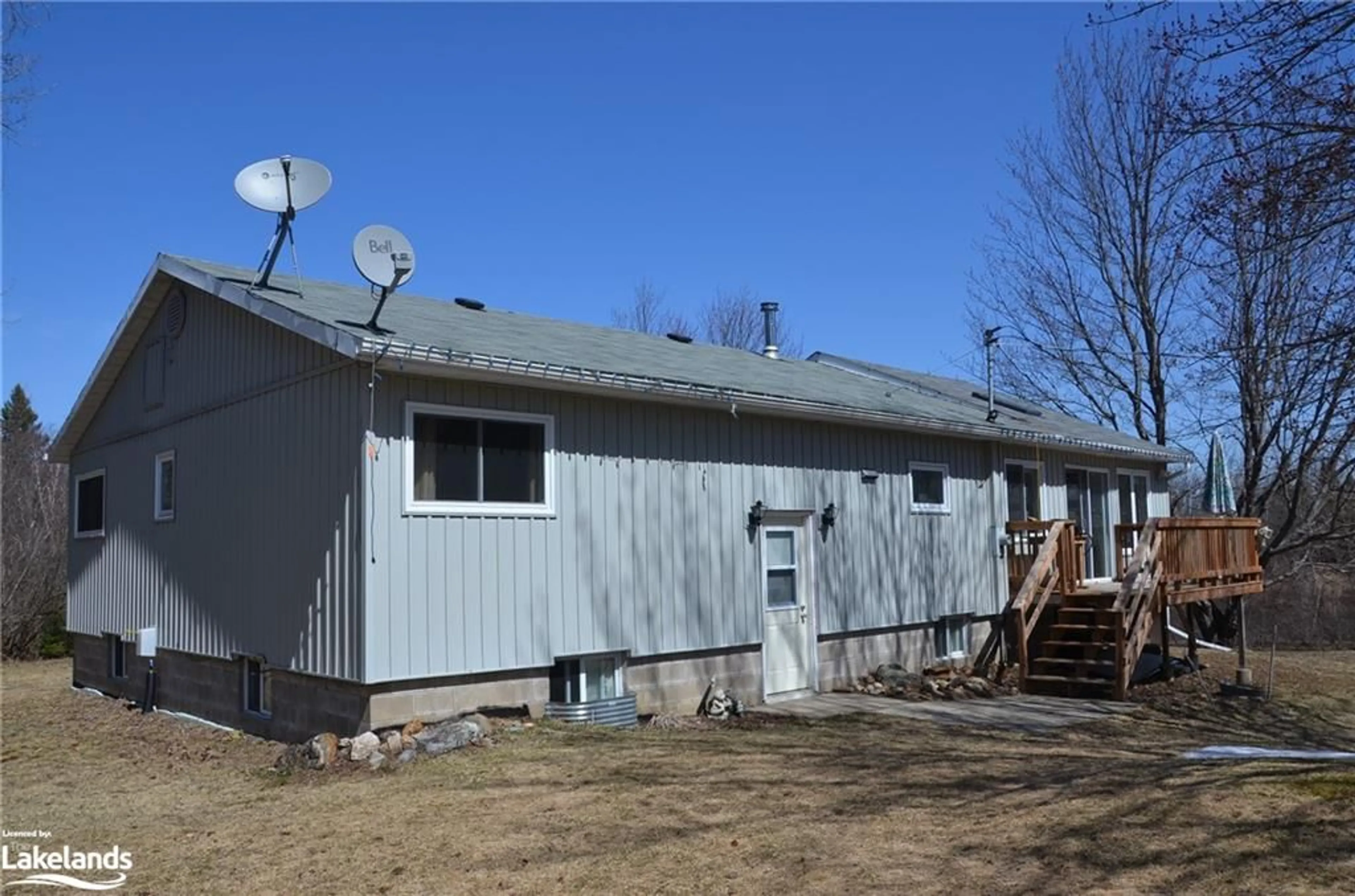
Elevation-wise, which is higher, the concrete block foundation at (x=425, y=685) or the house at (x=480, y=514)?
the house at (x=480, y=514)

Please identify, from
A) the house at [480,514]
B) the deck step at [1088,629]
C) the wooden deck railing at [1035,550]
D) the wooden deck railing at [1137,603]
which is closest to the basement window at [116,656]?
the house at [480,514]

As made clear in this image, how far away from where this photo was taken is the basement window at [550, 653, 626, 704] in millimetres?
10570

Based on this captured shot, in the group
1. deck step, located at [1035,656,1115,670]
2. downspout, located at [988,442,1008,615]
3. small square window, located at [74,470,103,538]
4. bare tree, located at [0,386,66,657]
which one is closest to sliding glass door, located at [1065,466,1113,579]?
downspout, located at [988,442,1008,615]

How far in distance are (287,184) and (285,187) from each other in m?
0.04

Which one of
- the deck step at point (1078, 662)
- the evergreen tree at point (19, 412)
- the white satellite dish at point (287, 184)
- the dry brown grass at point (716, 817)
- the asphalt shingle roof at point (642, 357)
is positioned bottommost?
the dry brown grass at point (716, 817)

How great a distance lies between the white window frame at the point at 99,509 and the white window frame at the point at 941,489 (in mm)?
10889

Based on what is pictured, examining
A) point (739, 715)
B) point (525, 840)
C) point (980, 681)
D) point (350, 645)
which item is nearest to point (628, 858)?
point (525, 840)

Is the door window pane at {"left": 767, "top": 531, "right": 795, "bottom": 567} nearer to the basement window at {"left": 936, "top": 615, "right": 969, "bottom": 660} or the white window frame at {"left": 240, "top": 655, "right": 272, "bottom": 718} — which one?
the basement window at {"left": 936, "top": 615, "right": 969, "bottom": 660}

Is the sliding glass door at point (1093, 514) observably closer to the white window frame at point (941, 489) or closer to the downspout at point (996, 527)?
the downspout at point (996, 527)

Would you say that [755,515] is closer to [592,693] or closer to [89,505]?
[592,693]

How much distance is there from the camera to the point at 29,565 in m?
23.3

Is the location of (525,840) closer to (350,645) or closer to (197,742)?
(350,645)

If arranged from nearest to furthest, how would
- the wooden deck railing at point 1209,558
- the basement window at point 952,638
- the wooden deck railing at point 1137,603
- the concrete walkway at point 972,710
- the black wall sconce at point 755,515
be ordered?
the concrete walkway at point 972,710 → the black wall sconce at point 755,515 → the wooden deck railing at point 1137,603 → the basement window at point 952,638 → the wooden deck railing at point 1209,558

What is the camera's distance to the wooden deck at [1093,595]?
14.4 m
